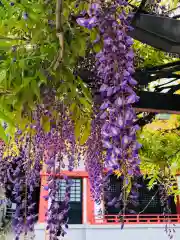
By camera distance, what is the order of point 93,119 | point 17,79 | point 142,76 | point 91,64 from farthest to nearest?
point 142,76 < point 91,64 < point 93,119 < point 17,79

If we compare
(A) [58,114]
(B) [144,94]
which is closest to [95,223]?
(B) [144,94]

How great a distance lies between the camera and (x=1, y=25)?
3.83 ft

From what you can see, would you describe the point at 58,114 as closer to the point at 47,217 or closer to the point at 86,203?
the point at 47,217

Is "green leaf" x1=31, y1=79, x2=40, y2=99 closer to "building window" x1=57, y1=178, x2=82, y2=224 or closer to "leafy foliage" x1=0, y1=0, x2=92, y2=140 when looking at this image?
"leafy foliage" x1=0, y1=0, x2=92, y2=140

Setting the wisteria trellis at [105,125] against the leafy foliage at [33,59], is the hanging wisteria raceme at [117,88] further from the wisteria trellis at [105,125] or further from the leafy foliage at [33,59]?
the leafy foliage at [33,59]

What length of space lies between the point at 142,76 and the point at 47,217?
0.93 metres

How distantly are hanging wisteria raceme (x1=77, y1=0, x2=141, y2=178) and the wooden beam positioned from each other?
818 millimetres

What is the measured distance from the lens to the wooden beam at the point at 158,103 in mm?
1773

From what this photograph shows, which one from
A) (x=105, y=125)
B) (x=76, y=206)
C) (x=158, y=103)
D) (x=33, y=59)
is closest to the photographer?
(x=105, y=125)

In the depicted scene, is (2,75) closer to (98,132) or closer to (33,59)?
(33,59)

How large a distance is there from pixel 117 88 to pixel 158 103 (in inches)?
38.7

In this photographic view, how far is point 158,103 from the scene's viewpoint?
5.92ft

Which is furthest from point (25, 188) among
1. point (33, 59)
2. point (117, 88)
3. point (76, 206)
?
point (76, 206)

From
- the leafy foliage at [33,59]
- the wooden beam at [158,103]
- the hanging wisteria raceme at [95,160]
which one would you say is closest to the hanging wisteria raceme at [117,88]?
the leafy foliage at [33,59]
